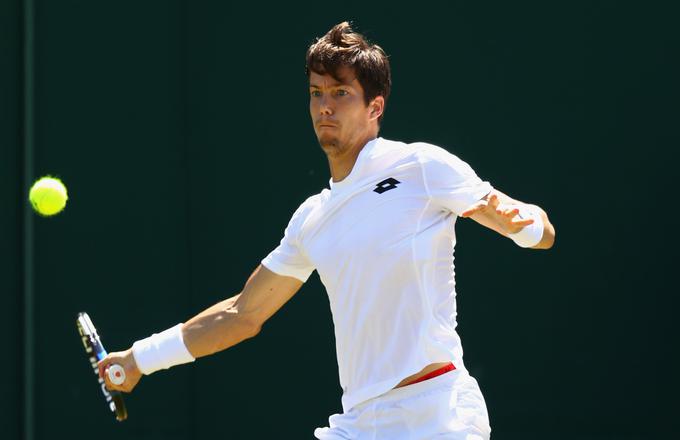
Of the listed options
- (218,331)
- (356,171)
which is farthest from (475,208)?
(218,331)

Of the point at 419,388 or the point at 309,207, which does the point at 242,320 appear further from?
the point at 419,388

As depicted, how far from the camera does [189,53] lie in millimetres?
5637

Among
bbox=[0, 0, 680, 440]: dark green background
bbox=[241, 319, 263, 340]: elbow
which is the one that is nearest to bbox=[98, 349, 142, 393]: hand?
bbox=[241, 319, 263, 340]: elbow

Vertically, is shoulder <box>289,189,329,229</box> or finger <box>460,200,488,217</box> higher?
Result: finger <box>460,200,488,217</box>

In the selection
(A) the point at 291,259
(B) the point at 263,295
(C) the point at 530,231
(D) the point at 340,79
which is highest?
(D) the point at 340,79

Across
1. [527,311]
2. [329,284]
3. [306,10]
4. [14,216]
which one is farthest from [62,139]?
[329,284]

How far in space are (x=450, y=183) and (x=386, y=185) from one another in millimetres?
200

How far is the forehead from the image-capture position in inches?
136

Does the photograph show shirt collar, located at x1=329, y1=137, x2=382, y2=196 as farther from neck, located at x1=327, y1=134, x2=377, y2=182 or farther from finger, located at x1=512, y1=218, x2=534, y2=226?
finger, located at x1=512, y1=218, x2=534, y2=226

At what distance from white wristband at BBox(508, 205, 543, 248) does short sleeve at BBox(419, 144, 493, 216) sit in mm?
123

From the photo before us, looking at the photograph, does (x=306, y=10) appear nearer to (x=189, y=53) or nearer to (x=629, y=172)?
(x=189, y=53)

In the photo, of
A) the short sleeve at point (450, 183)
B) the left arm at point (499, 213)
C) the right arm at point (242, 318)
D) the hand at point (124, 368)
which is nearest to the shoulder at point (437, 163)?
the short sleeve at point (450, 183)

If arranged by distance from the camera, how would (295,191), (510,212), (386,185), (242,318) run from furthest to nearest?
(295,191) < (242,318) < (386,185) < (510,212)

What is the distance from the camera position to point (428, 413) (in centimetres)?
312
